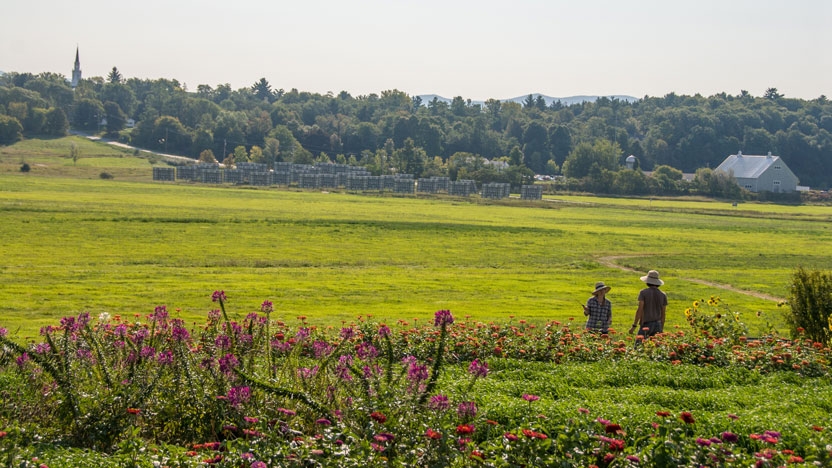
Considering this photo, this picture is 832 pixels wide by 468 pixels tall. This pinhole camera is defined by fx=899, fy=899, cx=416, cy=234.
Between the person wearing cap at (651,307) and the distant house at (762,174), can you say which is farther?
the distant house at (762,174)

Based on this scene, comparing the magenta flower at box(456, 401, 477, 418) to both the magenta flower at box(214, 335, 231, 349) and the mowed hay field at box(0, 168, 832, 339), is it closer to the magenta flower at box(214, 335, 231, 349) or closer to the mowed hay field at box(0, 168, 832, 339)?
the magenta flower at box(214, 335, 231, 349)

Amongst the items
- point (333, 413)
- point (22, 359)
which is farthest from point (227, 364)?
point (22, 359)

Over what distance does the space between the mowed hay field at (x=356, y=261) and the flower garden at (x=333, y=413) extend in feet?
17.3

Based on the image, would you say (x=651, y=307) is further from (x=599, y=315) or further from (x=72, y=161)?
(x=72, y=161)

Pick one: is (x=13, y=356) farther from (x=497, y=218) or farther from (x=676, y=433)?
(x=497, y=218)

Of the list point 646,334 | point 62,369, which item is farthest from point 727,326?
point 62,369

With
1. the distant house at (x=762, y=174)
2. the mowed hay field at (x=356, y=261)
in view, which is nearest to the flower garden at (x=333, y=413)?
the mowed hay field at (x=356, y=261)

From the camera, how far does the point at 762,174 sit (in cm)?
17262

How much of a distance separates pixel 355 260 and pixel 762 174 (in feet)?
487

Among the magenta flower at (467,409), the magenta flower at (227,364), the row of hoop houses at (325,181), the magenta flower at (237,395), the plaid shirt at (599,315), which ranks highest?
the magenta flower at (227,364)

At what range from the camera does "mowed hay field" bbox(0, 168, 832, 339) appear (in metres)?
26.0

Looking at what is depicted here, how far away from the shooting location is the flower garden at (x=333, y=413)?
8531 millimetres

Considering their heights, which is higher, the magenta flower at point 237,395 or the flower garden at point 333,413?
the magenta flower at point 237,395

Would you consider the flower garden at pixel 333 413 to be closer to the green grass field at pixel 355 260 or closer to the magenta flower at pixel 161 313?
the magenta flower at pixel 161 313
